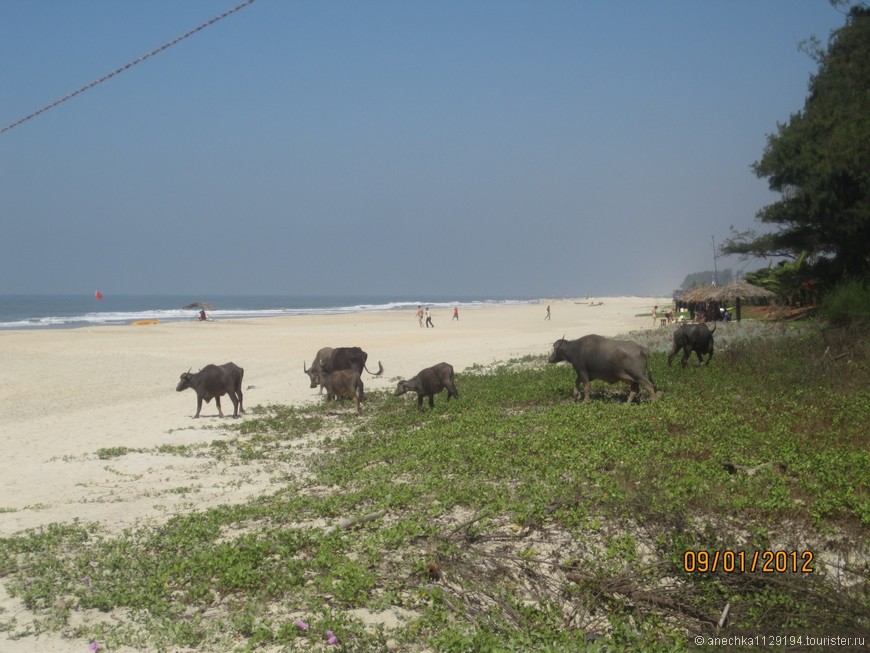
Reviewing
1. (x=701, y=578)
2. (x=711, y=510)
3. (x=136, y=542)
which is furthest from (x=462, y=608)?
(x=136, y=542)

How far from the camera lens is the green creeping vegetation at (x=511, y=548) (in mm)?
4934

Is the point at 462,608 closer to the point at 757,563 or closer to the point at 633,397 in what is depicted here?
the point at 757,563

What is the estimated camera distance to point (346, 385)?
15469 mm

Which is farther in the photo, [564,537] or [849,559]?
[564,537]

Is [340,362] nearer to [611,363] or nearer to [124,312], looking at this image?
[611,363]

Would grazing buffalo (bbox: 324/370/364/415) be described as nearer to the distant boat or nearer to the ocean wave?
the ocean wave

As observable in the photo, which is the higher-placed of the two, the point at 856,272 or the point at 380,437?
the point at 856,272

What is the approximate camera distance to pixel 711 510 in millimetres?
6273

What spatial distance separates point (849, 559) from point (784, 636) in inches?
54.8

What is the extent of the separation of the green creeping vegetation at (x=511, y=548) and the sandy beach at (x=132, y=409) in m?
1.07
